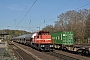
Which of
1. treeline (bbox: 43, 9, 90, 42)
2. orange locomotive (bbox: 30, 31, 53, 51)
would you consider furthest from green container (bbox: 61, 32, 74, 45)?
treeline (bbox: 43, 9, 90, 42)

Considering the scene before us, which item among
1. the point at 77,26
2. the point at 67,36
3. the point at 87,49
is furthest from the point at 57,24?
the point at 87,49

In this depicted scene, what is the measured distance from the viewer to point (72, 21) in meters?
79.6

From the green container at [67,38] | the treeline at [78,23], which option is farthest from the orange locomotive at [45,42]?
the treeline at [78,23]

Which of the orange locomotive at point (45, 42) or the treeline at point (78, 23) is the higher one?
the treeline at point (78, 23)

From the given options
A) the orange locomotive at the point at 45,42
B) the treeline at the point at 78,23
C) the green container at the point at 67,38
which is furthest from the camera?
the treeline at the point at 78,23

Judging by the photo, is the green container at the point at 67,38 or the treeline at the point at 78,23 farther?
the treeline at the point at 78,23

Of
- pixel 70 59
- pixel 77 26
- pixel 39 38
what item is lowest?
pixel 70 59

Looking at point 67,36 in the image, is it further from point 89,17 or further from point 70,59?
point 89,17

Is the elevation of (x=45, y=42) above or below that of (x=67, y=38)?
below

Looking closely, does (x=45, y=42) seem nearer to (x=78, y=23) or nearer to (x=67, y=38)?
(x=67, y=38)

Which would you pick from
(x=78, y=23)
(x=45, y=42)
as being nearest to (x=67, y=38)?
(x=45, y=42)

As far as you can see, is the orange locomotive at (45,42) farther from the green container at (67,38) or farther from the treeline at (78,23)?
the treeline at (78,23)

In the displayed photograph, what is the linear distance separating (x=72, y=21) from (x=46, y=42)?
46.5m

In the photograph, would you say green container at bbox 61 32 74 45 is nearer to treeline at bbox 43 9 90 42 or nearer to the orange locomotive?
the orange locomotive
